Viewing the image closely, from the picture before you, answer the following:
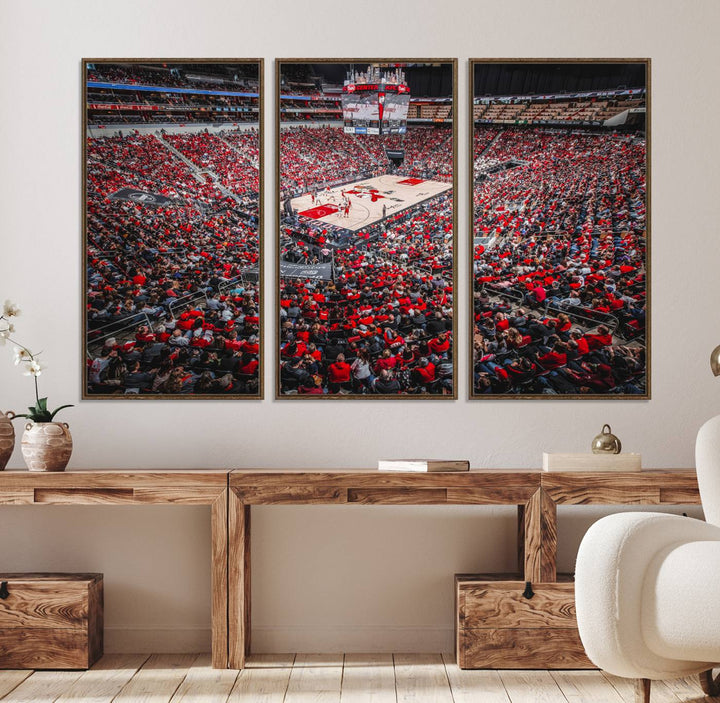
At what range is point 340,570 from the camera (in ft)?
10.6

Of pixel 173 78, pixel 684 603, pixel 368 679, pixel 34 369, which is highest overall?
pixel 173 78

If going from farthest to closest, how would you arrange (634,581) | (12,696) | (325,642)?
(325,642) → (12,696) → (634,581)

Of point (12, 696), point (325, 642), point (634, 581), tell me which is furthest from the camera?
point (325, 642)

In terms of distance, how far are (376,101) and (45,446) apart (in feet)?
5.83

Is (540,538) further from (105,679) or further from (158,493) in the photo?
(105,679)

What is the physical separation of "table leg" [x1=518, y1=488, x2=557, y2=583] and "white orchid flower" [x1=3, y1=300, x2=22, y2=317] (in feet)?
6.38

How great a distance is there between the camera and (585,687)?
2.66m

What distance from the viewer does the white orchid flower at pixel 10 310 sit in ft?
9.95

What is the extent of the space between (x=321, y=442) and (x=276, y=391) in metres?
0.26

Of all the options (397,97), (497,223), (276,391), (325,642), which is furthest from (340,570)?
(397,97)

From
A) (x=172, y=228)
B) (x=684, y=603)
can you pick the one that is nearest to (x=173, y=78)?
(x=172, y=228)

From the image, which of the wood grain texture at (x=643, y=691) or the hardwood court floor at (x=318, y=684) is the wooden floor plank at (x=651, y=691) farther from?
the wood grain texture at (x=643, y=691)

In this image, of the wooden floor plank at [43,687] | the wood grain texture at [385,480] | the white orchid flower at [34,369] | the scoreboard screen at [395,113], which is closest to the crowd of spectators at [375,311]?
the scoreboard screen at [395,113]

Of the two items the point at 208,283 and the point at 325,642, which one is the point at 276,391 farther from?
the point at 325,642
